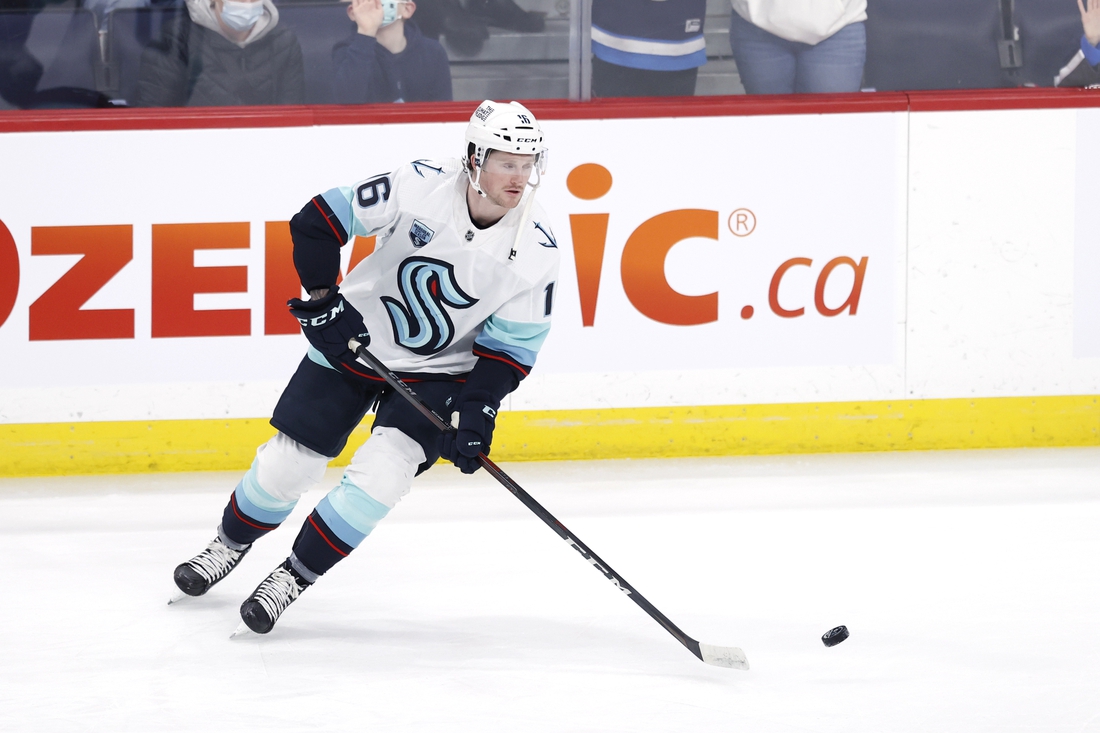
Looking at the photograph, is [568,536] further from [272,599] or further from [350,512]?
[272,599]

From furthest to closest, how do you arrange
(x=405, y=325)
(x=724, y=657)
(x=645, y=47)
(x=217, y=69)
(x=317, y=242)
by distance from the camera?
1. (x=645, y=47)
2. (x=217, y=69)
3. (x=405, y=325)
4. (x=317, y=242)
5. (x=724, y=657)

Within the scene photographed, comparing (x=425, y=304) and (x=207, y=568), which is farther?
(x=207, y=568)

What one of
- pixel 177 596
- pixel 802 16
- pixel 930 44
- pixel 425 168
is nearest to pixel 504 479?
pixel 425 168

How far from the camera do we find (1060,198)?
4.00m

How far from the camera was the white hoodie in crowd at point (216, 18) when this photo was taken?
3793 mm

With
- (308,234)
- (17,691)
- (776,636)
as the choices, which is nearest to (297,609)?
(17,691)

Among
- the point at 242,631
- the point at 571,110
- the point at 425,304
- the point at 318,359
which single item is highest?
the point at 571,110

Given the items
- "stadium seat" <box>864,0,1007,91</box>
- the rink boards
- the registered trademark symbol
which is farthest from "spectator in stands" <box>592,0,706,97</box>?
"stadium seat" <box>864,0,1007,91</box>

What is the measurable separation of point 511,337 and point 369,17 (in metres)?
1.90

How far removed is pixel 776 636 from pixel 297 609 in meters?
1.00

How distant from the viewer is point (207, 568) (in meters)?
2.57

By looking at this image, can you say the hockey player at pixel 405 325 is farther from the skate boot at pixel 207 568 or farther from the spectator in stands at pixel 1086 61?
the spectator in stands at pixel 1086 61

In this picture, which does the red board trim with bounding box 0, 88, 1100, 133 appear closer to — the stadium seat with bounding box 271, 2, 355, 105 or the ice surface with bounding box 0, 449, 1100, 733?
the stadium seat with bounding box 271, 2, 355, 105

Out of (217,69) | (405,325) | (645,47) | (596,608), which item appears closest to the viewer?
(405,325)
